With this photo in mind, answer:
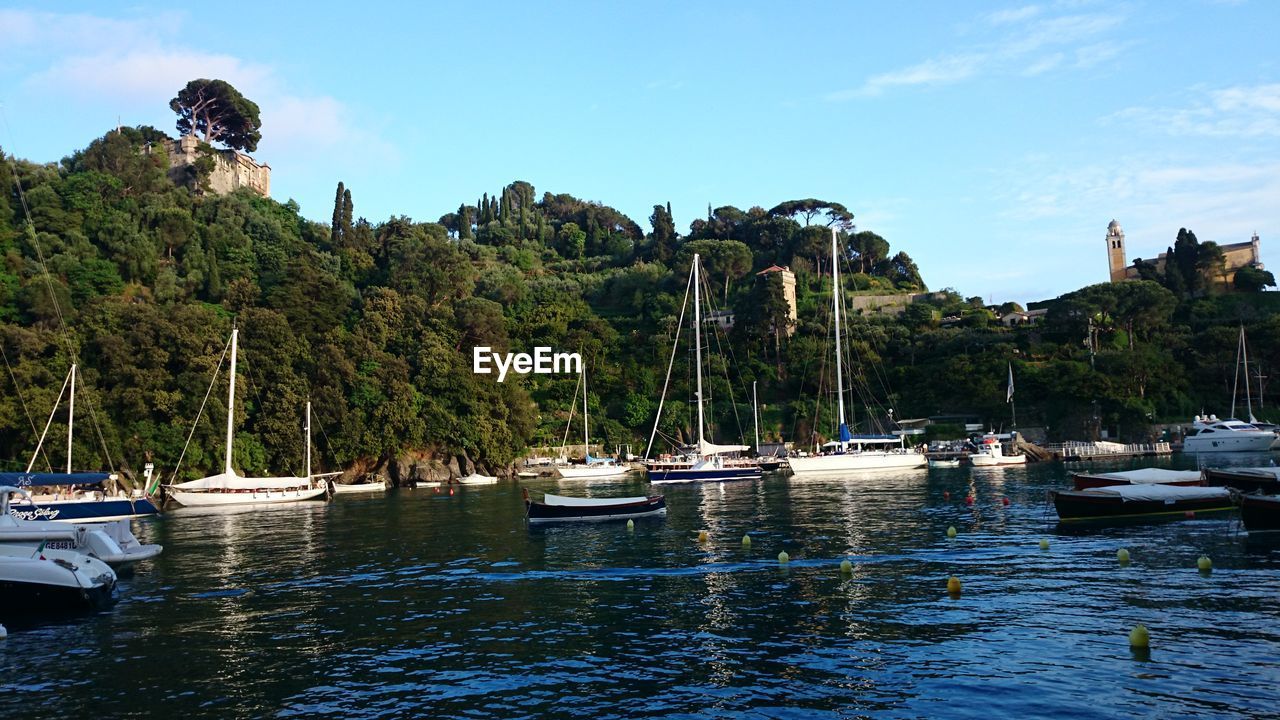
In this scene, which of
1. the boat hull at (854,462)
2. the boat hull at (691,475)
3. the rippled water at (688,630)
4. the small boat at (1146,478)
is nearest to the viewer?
the rippled water at (688,630)

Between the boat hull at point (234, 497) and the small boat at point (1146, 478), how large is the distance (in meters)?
54.2

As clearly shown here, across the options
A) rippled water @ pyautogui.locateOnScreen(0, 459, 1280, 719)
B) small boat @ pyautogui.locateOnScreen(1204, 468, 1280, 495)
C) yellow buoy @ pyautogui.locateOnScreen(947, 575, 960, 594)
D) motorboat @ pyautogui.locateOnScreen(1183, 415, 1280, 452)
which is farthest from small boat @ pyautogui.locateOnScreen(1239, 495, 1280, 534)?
motorboat @ pyautogui.locateOnScreen(1183, 415, 1280, 452)

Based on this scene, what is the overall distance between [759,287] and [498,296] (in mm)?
38485

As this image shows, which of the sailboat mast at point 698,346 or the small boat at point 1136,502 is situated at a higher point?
the sailboat mast at point 698,346

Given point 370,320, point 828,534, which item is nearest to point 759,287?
point 370,320

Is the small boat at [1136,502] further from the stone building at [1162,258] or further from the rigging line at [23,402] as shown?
the stone building at [1162,258]

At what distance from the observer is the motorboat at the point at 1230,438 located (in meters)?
84.8

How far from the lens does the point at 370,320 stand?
96688 mm

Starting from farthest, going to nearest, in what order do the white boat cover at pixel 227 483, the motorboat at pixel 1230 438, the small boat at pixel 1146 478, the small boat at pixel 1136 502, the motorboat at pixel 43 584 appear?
the motorboat at pixel 1230 438 → the white boat cover at pixel 227 483 → the small boat at pixel 1146 478 → the small boat at pixel 1136 502 → the motorboat at pixel 43 584

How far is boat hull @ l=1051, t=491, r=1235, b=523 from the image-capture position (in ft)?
117

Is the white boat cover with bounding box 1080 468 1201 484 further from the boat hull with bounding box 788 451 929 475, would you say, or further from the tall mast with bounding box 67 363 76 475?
the tall mast with bounding box 67 363 76 475

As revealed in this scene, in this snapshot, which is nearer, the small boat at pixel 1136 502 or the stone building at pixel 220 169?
the small boat at pixel 1136 502

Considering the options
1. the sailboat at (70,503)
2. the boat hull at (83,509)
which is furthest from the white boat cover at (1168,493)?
the sailboat at (70,503)

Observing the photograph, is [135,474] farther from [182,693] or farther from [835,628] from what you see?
[835,628]
